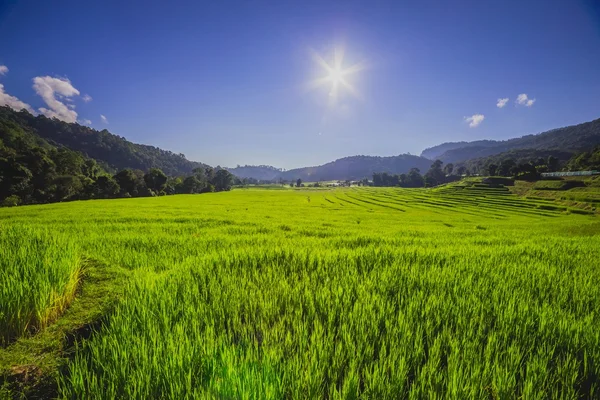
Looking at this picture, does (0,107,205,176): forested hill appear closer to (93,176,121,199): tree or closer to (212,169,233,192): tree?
(212,169,233,192): tree

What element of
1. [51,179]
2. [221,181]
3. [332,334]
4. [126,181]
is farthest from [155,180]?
[332,334]

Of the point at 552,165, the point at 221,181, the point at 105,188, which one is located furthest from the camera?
the point at 221,181

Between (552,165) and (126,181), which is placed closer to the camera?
(126,181)

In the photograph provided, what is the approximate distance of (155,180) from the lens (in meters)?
80.3

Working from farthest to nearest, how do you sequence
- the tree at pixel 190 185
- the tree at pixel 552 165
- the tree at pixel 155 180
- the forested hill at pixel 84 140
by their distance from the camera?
1. the forested hill at pixel 84 140
2. the tree at pixel 552 165
3. the tree at pixel 190 185
4. the tree at pixel 155 180

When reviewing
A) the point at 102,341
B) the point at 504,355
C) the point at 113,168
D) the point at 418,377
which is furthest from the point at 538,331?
the point at 113,168

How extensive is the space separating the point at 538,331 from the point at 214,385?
131 inches

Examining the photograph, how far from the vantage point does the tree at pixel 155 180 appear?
3100 inches

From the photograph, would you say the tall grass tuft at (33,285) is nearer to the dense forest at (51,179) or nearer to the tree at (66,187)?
the dense forest at (51,179)

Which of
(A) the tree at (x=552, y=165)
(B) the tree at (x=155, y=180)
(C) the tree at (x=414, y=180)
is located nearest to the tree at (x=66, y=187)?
(B) the tree at (x=155, y=180)

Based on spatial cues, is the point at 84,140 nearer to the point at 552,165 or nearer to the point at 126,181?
the point at 126,181

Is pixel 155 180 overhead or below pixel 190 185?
overhead

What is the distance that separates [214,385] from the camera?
170 centimetres

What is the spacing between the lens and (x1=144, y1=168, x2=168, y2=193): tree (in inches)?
3100
